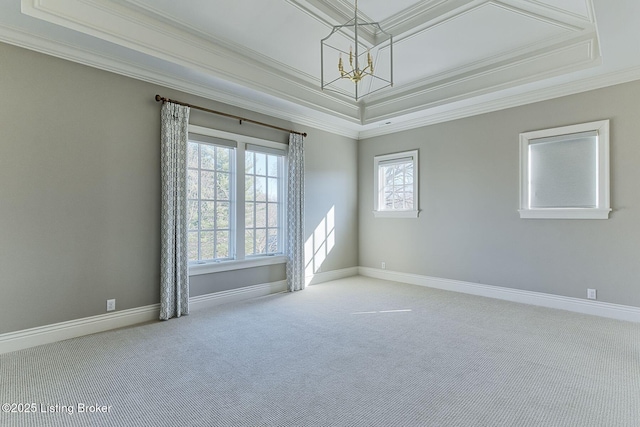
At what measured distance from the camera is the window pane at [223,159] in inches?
175

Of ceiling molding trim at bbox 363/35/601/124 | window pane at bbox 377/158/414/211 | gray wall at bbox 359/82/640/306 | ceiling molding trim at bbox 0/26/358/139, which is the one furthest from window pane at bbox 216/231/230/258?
ceiling molding trim at bbox 363/35/601/124

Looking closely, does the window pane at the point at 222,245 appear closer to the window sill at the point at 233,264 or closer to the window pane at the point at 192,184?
the window sill at the point at 233,264

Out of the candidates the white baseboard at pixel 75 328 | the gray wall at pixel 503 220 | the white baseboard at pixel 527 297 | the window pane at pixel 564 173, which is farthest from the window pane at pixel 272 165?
the window pane at pixel 564 173

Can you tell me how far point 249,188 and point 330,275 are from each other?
2.33 metres

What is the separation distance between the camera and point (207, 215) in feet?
14.1

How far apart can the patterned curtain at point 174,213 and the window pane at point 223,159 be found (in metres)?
0.57

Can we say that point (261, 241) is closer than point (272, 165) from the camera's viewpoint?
Yes

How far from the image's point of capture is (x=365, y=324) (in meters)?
3.64

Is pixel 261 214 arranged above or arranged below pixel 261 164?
below

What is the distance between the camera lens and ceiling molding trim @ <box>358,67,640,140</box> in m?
3.78

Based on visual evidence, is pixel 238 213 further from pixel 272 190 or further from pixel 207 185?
pixel 272 190

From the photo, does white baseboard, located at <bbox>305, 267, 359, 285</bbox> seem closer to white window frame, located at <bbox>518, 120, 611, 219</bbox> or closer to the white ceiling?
the white ceiling

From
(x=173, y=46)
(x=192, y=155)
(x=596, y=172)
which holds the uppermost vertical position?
(x=173, y=46)

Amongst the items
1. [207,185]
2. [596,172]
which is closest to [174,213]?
[207,185]
